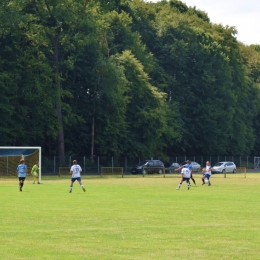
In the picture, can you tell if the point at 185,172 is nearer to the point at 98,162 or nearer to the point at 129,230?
the point at 129,230

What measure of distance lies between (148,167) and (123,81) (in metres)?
9.39

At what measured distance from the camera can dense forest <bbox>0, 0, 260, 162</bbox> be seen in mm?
68438

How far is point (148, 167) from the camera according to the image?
74438mm

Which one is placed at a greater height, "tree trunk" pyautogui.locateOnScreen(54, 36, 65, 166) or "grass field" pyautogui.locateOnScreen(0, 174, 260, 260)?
"tree trunk" pyautogui.locateOnScreen(54, 36, 65, 166)

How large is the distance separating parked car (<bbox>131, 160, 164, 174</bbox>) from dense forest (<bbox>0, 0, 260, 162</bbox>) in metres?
3.63

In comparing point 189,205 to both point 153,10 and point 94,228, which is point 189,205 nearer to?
point 94,228

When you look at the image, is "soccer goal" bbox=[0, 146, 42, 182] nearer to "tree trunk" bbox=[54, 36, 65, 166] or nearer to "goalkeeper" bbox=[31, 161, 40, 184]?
"goalkeeper" bbox=[31, 161, 40, 184]

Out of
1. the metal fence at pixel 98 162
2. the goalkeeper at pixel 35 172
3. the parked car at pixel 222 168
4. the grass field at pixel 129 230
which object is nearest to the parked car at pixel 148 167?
the metal fence at pixel 98 162

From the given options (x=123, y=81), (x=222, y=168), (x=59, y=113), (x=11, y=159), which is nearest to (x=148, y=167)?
(x=123, y=81)

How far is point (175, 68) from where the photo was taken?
295 feet

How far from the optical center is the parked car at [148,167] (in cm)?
7431

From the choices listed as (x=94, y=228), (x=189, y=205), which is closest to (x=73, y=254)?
(x=94, y=228)

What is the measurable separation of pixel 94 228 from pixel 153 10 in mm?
77530

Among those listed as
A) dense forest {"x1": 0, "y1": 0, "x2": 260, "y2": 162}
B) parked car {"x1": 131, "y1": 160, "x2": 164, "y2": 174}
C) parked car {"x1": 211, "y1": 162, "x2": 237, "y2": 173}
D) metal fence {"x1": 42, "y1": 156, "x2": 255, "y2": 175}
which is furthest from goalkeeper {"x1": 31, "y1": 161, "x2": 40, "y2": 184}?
parked car {"x1": 211, "y1": 162, "x2": 237, "y2": 173}
